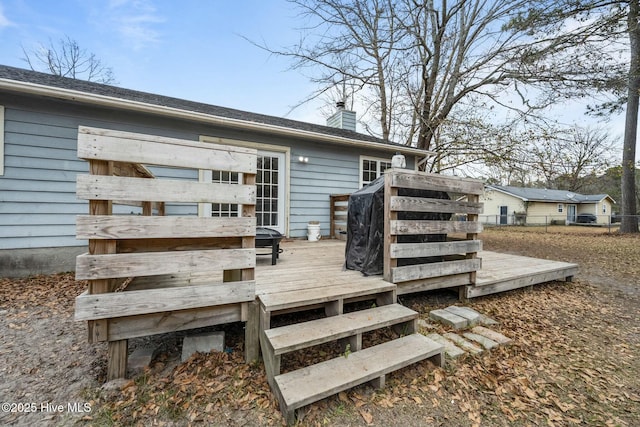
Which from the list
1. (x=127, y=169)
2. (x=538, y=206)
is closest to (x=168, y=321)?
(x=127, y=169)

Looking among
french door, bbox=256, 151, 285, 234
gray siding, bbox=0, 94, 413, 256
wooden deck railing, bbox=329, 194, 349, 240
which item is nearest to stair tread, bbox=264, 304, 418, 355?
wooden deck railing, bbox=329, 194, 349, 240

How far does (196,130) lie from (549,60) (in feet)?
34.1

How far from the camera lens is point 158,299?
187 centimetres

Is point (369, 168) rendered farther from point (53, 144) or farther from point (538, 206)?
point (538, 206)

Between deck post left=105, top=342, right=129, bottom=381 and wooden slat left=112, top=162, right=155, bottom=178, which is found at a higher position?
wooden slat left=112, top=162, right=155, bottom=178

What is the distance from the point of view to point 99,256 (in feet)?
5.59

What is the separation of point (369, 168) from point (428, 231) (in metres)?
4.63

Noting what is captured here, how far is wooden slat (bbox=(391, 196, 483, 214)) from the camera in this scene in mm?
2662

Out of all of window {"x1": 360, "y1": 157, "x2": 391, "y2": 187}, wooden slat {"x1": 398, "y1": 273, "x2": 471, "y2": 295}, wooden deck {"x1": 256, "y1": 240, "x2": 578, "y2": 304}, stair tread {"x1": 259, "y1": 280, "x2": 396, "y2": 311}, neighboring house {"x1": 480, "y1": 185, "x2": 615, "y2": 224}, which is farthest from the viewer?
neighboring house {"x1": 480, "y1": 185, "x2": 615, "y2": 224}

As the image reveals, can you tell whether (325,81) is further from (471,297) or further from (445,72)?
(471,297)

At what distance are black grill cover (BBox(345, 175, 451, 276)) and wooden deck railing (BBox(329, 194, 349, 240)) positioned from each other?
286 centimetres

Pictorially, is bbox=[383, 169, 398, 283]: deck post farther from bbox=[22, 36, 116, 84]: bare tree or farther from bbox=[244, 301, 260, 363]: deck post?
bbox=[22, 36, 116, 84]: bare tree

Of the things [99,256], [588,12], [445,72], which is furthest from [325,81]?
[99,256]

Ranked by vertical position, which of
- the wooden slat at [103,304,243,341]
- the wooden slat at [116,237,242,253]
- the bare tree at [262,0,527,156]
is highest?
the bare tree at [262,0,527,156]
